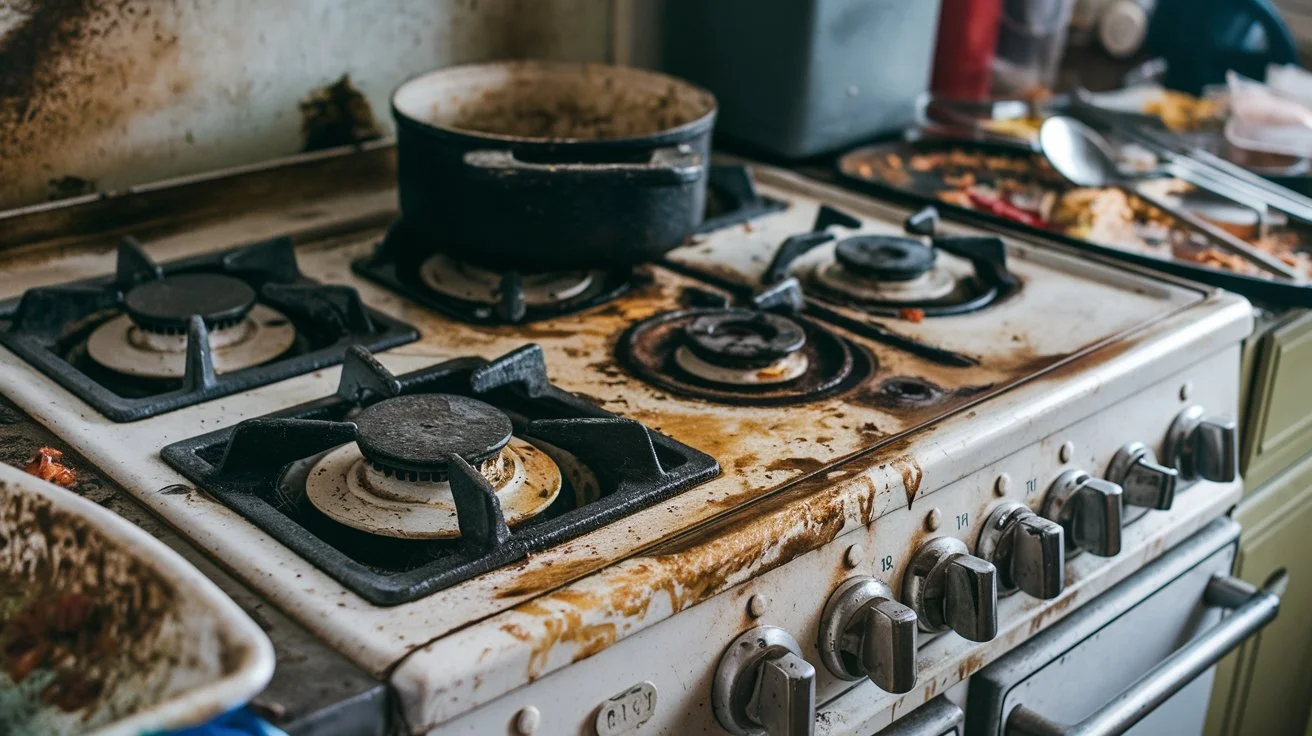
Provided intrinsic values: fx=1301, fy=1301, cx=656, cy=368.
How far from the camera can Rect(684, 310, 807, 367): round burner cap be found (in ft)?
3.36

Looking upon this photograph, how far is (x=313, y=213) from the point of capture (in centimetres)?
136

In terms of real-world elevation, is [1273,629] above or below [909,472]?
below

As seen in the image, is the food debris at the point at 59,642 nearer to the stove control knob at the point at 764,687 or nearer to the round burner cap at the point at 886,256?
the stove control knob at the point at 764,687

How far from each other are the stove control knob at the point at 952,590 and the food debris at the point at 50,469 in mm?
562

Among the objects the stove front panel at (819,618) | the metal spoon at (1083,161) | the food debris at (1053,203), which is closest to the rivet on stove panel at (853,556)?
the stove front panel at (819,618)

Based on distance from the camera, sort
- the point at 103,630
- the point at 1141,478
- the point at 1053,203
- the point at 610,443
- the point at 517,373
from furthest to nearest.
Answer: the point at 1053,203 → the point at 1141,478 → the point at 517,373 → the point at 610,443 → the point at 103,630

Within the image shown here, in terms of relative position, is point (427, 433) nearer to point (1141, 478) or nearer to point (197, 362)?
point (197, 362)

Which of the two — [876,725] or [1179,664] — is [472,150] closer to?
[876,725]

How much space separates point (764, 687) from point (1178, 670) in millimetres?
507

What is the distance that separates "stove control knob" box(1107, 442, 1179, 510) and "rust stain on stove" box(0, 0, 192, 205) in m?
0.95

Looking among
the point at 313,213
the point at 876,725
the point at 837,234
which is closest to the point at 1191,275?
the point at 837,234

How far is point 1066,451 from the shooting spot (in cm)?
103

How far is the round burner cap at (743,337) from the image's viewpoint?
3.36ft

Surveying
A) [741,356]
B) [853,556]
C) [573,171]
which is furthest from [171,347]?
[853,556]
